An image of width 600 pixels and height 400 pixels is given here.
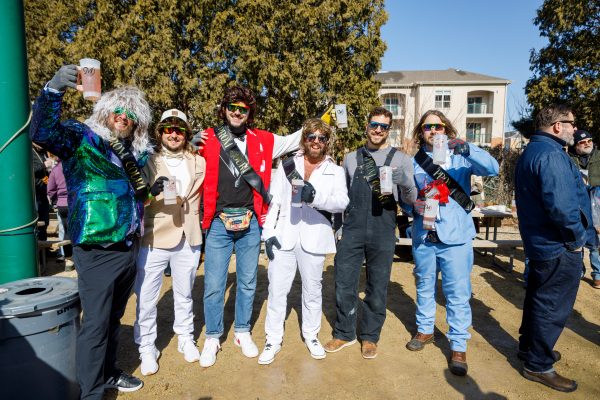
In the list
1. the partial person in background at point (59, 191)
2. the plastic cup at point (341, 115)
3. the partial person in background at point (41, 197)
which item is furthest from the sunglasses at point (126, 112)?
the partial person in background at point (41, 197)

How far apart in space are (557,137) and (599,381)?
2.16 m

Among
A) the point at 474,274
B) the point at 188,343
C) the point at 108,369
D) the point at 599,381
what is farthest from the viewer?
the point at 474,274

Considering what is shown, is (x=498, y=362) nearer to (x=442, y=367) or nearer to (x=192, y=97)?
(x=442, y=367)

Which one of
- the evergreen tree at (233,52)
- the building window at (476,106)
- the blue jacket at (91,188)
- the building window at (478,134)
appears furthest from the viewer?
the building window at (478,134)

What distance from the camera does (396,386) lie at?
3197 millimetres

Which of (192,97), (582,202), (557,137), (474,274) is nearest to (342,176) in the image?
(557,137)

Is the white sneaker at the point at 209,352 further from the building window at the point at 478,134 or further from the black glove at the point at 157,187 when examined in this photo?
the building window at the point at 478,134

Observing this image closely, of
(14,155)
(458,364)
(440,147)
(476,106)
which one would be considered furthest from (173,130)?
(476,106)

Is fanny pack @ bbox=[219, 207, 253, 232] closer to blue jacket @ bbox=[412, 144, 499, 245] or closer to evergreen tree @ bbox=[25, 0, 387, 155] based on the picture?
blue jacket @ bbox=[412, 144, 499, 245]

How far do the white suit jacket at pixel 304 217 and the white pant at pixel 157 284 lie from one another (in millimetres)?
750

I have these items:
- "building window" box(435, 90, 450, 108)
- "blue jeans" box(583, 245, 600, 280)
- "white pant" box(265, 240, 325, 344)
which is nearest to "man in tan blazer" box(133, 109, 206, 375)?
"white pant" box(265, 240, 325, 344)

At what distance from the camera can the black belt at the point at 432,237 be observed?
3404 mm

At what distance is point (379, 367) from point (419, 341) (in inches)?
22.6

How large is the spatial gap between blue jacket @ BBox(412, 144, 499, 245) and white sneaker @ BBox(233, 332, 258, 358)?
1.88 m
